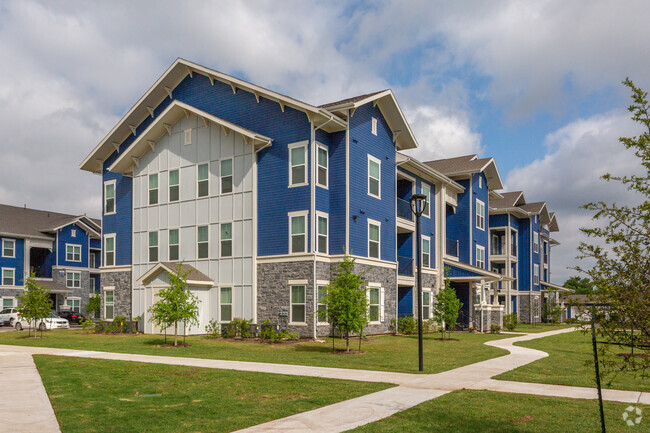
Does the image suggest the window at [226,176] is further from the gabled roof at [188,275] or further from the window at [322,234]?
the window at [322,234]

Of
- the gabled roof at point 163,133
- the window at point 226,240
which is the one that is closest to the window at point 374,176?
the gabled roof at point 163,133

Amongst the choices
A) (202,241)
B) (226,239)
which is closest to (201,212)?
(202,241)

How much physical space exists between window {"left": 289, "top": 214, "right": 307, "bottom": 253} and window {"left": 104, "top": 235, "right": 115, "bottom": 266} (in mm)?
14048

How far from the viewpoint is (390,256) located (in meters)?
31.6

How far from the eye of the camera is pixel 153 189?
33.6m

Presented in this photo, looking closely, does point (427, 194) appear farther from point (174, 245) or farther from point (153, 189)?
point (153, 189)

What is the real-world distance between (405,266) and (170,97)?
55.9ft

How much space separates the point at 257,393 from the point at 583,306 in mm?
7384

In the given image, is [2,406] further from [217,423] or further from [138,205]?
[138,205]

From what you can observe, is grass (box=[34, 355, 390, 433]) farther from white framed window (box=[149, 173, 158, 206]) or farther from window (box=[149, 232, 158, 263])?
white framed window (box=[149, 173, 158, 206])

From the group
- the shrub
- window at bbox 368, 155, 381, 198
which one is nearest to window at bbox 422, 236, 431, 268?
window at bbox 368, 155, 381, 198

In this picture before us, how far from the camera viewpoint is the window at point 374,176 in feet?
99.0

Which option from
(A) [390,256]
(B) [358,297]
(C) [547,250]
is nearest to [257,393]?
(B) [358,297]

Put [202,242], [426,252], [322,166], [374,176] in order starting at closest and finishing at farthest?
[322,166] → [374,176] → [202,242] → [426,252]
